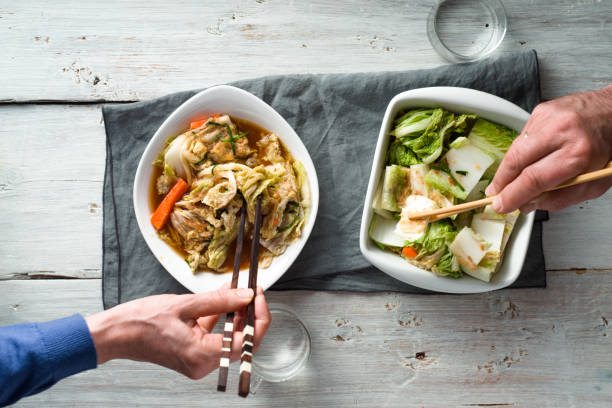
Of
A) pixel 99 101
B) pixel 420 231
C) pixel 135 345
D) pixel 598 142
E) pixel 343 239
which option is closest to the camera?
pixel 598 142

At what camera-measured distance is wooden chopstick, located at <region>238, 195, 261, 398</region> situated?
1.74 metres

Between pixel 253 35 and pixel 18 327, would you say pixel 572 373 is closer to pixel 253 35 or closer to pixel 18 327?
pixel 253 35

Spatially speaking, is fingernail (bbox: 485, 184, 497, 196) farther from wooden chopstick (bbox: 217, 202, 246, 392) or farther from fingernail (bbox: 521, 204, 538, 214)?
wooden chopstick (bbox: 217, 202, 246, 392)

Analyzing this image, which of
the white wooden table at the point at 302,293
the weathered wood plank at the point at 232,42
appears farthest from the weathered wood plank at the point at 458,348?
the weathered wood plank at the point at 232,42

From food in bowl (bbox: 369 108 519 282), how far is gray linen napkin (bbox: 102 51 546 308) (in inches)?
9.7

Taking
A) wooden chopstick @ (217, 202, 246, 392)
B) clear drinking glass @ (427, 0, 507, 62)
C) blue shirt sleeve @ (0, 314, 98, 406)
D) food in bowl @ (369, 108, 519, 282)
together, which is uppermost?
clear drinking glass @ (427, 0, 507, 62)

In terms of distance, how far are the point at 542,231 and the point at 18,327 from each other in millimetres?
2465

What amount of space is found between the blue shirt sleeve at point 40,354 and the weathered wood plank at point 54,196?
606 mm

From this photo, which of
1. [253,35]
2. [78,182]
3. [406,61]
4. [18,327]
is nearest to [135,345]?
[18,327]

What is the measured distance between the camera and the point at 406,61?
94.1 inches

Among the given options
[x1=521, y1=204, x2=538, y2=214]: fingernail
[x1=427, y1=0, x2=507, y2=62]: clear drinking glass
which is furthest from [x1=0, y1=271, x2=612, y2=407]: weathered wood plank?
[x1=427, y1=0, x2=507, y2=62]: clear drinking glass

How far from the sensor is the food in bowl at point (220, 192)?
2.14m

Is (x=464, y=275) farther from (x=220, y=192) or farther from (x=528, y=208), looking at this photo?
(x=220, y=192)

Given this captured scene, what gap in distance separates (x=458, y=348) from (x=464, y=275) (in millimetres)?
529
